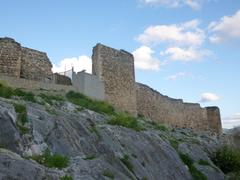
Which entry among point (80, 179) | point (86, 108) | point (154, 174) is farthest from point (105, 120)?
point (80, 179)

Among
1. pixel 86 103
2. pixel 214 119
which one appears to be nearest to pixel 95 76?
pixel 86 103

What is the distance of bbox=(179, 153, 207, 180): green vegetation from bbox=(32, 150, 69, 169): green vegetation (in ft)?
21.2

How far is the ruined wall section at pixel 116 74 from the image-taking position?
22.0m

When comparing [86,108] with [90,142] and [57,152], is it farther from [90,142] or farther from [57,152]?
[57,152]

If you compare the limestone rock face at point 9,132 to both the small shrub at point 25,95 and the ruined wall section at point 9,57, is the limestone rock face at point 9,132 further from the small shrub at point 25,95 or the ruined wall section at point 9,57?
the ruined wall section at point 9,57

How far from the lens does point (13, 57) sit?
18906 mm

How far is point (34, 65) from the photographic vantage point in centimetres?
2012

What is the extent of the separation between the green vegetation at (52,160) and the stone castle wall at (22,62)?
10626mm

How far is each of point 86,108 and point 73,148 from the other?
586 centimetres

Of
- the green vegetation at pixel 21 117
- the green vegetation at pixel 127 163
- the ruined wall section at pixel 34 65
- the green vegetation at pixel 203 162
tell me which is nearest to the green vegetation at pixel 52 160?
the green vegetation at pixel 21 117

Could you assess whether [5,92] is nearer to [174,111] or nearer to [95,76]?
[95,76]

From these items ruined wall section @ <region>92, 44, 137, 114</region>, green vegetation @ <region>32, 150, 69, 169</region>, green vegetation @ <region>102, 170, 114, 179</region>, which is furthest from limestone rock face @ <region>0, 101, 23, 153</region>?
ruined wall section @ <region>92, 44, 137, 114</region>

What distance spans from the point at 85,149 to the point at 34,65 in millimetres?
10710

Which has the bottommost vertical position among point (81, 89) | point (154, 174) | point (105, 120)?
point (154, 174)
